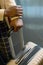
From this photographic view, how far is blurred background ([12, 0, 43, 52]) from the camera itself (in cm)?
178

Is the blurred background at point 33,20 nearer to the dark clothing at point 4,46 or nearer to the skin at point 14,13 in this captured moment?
the dark clothing at point 4,46

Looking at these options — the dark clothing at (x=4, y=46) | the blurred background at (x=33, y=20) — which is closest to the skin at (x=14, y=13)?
the dark clothing at (x=4, y=46)

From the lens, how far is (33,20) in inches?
74.7

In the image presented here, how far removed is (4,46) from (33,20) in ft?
2.93

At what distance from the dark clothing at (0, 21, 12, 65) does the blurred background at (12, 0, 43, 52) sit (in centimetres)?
65

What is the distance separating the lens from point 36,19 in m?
1.89

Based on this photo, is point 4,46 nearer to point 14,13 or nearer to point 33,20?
point 14,13

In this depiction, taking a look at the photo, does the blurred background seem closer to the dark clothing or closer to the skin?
the dark clothing

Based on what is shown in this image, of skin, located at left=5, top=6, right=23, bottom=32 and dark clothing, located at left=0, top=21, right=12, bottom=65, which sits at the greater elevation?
skin, located at left=5, top=6, right=23, bottom=32

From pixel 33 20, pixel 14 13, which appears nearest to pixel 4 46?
pixel 14 13

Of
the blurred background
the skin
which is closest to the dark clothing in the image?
the skin

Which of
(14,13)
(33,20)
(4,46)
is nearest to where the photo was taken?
(14,13)

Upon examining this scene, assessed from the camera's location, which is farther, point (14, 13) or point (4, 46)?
point (4, 46)

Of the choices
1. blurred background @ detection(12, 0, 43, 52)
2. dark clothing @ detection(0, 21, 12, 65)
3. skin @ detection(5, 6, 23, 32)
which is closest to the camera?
skin @ detection(5, 6, 23, 32)
